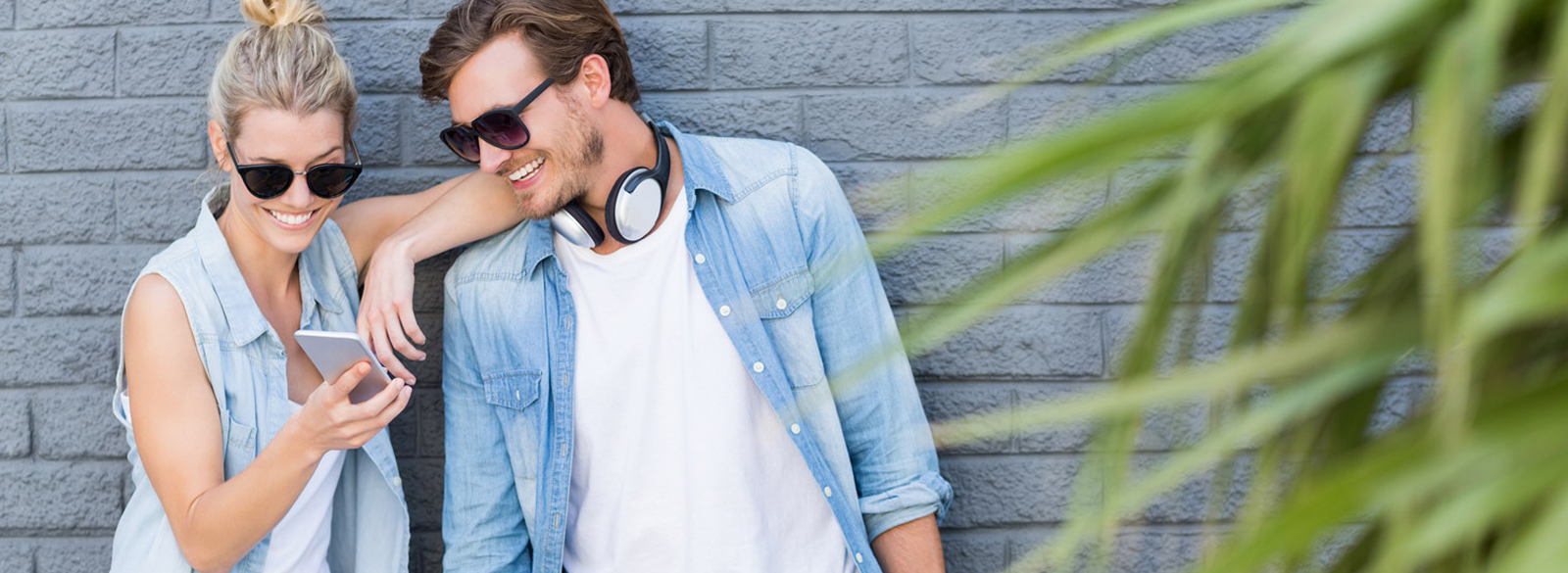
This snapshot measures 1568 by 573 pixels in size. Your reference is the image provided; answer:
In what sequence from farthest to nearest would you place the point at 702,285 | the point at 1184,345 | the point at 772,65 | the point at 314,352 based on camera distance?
the point at 772,65, the point at 702,285, the point at 314,352, the point at 1184,345

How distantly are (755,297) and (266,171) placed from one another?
Result: 91 centimetres

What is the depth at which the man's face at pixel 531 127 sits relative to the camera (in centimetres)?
215

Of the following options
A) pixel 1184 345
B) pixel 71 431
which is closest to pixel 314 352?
pixel 71 431

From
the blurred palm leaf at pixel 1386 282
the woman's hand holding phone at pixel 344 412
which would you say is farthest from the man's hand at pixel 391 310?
the blurred palm leaf at pixel 1386 282

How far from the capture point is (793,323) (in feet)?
7.26

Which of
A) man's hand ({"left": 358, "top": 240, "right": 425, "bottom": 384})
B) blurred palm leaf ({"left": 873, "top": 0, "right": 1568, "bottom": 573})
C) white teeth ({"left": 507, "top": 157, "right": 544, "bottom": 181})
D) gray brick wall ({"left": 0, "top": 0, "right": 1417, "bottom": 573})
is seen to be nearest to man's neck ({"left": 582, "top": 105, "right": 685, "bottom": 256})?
white teeth ({"left": 507, "top": 157, "right": 544, "bottom": 181})

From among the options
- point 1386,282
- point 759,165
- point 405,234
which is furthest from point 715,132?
point 1386,282

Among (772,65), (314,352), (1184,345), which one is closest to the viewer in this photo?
(1184,345)

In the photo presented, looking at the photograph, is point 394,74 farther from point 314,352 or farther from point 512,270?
point 314,352

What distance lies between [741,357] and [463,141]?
0.69 meters

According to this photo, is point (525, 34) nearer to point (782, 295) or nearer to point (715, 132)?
point (715, 132)

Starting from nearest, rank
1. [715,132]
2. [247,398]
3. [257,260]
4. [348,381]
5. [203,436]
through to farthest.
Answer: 1. [348,381]
2. [203,436]
3. [247,398]
4. [257,260]
5. [715,132]

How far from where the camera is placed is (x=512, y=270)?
228 centimetres

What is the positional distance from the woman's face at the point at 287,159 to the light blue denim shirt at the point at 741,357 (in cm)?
35
